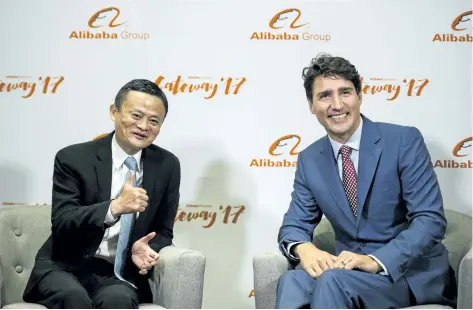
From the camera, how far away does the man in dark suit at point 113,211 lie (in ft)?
9.57

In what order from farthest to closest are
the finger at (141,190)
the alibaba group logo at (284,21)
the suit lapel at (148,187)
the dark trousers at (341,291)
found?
1. the alibaba group logo at (284,21)
2. the suit lapel at (148,187)
3. the finger at (141,190)
4. the dark trousers at (341,291)

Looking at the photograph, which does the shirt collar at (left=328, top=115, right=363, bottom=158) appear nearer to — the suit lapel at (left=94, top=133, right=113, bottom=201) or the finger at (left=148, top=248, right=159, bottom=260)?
the finger at (left=148, top=248, right=159, bottom=260)

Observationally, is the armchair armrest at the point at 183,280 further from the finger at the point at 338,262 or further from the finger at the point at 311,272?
the finger at the point at 338,262

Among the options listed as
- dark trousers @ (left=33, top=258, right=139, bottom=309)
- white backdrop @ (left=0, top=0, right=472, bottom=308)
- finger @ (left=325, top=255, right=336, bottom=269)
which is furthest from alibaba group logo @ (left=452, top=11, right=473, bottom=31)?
dark trousers @ (left=33, top=258, right=139, bottom=309)

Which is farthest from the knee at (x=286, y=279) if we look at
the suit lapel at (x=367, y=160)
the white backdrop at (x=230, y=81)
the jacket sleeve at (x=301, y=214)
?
the white backdrop at (x=230, y=81)

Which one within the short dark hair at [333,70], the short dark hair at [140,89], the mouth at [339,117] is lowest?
the mouth at [339,117]

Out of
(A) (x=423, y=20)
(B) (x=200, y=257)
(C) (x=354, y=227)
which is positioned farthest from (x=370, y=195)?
(A) (x=423, y=20)

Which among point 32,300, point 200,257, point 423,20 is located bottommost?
point 32,300

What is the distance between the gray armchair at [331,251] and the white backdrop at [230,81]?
2.18 feet

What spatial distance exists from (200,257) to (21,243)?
993 millimetres

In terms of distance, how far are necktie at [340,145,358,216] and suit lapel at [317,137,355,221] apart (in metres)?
0.03

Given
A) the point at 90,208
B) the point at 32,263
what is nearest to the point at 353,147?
the point at 90,208

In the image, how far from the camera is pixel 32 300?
3016 millimetres

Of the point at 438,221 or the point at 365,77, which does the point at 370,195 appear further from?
the point at 365,77
